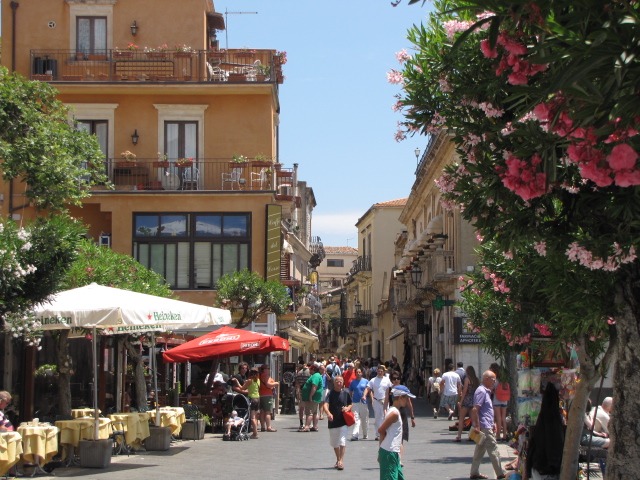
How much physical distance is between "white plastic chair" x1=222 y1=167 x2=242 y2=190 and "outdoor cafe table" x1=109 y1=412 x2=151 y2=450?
17.1m

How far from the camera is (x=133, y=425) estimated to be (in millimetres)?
20125

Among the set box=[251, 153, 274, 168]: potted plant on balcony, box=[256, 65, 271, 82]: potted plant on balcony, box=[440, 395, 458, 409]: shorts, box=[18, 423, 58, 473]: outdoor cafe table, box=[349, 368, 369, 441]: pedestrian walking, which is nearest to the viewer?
box=[18, 423, 58, 473]: outdoor cafe table

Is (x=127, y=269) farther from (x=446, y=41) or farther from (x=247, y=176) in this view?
(x=446, y=41)

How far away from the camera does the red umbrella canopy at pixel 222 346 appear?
83.3 feet

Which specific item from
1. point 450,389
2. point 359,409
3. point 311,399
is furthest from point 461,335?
point 359,409

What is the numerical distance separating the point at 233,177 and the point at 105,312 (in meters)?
19.9

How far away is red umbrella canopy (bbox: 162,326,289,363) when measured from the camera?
25.4m

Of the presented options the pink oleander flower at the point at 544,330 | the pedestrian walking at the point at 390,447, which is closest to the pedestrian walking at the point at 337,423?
the pedestrian walking at the point at 390,447

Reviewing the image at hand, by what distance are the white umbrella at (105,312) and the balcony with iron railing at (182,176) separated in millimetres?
17801

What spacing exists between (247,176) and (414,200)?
2493 cm

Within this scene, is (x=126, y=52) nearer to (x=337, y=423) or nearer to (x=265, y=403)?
(x=265, y=403)

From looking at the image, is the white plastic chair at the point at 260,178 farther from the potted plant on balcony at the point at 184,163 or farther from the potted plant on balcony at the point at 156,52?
the potted plant on balcony at the point at 156,52

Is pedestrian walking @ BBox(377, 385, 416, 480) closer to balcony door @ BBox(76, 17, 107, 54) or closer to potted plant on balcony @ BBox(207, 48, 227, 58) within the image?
potted plant on balcony @ BBox(207, 48, 227, 58)

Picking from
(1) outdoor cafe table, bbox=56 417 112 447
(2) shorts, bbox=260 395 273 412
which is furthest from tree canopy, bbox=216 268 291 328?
(1) outdoor cafe table, bbox=56 417 112 447
